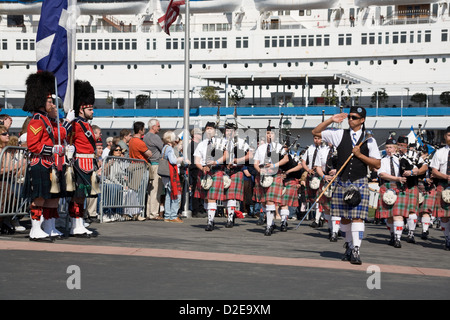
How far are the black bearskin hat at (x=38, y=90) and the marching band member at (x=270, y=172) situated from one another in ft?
15.3

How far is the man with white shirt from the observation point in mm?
9188

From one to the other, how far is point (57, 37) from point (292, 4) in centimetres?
6326

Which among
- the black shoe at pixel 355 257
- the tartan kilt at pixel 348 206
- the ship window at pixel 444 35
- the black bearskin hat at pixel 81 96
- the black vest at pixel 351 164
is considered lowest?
the black shoe at pixel 355 257

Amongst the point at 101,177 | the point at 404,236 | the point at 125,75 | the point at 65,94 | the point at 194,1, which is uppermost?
the point at 194,1

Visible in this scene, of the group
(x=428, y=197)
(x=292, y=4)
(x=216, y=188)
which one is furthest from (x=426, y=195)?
(x=292, y=4)

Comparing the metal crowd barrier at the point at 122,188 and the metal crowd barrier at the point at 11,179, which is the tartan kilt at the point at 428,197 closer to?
the metal crowd barrier at the point at 122,188

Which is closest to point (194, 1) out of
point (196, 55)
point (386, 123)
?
point (196, 55)

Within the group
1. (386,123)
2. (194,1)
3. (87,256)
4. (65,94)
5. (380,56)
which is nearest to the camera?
(87,256)

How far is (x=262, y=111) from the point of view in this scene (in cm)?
6244

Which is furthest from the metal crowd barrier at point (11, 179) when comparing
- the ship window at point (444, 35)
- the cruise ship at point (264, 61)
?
the ship window at point (444, 35)

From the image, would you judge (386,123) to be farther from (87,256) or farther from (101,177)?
(87,256)

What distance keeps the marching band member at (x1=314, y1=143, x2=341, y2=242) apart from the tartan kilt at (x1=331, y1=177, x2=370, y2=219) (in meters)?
2.68

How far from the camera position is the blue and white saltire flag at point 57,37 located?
38.2 feet
